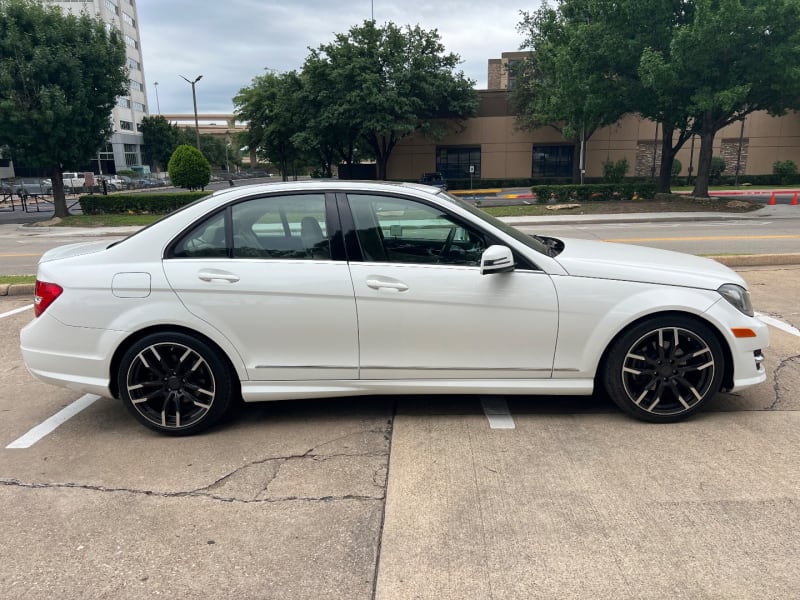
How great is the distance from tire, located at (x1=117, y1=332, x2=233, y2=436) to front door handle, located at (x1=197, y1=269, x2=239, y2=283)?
393 mm

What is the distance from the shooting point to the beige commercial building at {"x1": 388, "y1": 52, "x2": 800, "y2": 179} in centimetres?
4103

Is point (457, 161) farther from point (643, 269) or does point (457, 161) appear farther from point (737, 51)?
point (643, 269)

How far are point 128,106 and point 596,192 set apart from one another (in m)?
72.7

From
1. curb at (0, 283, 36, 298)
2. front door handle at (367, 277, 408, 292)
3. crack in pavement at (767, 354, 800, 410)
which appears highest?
front door handle at (367, 277, 408, 292)

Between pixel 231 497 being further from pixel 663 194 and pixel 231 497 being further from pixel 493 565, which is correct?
pixel 663 194

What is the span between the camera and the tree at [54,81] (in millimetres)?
20219

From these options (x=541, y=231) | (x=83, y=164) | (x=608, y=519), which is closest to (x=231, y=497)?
(x=608, y=519)

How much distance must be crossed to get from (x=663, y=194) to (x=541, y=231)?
10945 millimetres

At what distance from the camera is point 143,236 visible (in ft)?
12.5

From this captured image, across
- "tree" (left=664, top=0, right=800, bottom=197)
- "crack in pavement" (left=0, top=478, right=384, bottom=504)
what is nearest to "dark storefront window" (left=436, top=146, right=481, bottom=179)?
"tree" (left=664, top=0, right=800, bottom=197)

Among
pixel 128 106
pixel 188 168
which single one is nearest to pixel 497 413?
pixel 188 168

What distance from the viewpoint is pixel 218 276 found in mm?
3668

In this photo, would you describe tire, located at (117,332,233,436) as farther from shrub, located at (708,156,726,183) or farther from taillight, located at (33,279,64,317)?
shrub, located at (708,156,726,183)

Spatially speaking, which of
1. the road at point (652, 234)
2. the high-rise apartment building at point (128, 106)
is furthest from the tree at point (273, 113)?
the high-rise apartment building at point (128, 106)
